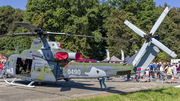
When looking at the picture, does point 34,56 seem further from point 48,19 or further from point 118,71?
point 48,19

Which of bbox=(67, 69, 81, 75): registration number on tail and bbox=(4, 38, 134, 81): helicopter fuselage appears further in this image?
bbox=(67, 69, 81, 75): registration number on tail

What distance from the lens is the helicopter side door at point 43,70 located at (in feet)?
42.8

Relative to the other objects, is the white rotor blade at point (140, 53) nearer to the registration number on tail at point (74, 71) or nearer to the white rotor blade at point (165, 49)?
Result: the white rotor blade at point (165, 49)

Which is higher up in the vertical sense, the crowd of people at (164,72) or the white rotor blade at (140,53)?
the white rotor blade at (140,53)

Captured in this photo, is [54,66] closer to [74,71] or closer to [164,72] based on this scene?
[74,71]

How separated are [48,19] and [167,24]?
3559 centimetres

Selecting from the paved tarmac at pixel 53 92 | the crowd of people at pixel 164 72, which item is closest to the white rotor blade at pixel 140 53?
the paved tarmac at pixel 53 92

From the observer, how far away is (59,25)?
41.3 metres

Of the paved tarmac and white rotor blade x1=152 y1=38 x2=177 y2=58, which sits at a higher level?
white rotor blade x1=152 y1=38 x2=177 y2=58

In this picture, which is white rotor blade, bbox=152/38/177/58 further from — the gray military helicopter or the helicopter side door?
the helicopter side door

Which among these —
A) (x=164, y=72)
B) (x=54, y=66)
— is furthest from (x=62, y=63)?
(x=164, y=72)

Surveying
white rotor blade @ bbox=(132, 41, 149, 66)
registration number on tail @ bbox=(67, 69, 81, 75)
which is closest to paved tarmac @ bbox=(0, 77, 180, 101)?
registration number on tail @ bbox=(67, 69, 81, 75)

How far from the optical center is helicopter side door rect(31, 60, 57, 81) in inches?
513

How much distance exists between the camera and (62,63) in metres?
13.4
